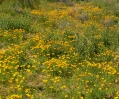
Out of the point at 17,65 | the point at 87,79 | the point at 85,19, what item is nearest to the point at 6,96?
the point at 17,65

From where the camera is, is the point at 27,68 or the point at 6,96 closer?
the point at 6,96

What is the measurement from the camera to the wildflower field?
713 centimetres

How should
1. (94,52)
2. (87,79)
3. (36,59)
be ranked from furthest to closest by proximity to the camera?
(94,52) < (36,59) < (87,79)

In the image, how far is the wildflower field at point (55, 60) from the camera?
7.13 metres

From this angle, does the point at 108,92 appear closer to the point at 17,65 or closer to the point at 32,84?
the point at 32,84

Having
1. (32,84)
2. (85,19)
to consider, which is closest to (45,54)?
(32,84)

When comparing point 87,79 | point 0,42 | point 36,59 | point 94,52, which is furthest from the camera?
point 0,42

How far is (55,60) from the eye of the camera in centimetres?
848

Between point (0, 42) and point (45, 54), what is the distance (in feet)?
7.09

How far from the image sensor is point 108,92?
6.96m

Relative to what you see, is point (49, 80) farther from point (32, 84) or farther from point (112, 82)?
point (112, 82)

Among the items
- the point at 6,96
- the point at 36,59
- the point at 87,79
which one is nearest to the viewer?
the point at 6,96

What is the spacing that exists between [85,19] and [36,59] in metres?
6.85

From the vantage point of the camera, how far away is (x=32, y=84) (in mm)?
7656
